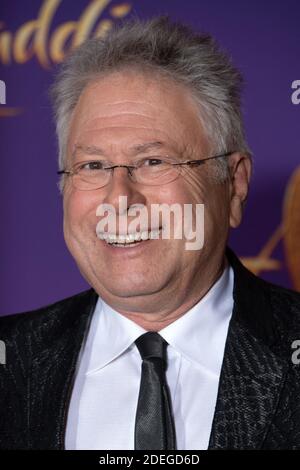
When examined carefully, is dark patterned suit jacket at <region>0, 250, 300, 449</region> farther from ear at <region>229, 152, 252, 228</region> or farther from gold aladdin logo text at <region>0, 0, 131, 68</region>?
gold aladdin logo text at <region>0, 0, 131, 68</region>

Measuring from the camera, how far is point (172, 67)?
1711 mm

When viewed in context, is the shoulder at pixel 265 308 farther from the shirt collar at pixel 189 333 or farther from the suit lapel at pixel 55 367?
the suit lapel at pixel 55 367

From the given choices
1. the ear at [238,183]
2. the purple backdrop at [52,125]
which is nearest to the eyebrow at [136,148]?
the ear at [238,183]

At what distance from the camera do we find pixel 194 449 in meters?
1.61

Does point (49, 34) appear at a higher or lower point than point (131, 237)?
higher

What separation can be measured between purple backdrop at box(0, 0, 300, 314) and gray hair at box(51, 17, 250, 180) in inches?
23.3

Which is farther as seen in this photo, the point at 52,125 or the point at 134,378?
the point at 52,125

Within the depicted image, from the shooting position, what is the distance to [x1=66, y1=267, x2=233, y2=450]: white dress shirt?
1642mm

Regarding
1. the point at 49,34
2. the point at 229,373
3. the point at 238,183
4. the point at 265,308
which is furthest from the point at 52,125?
the point at 229,373

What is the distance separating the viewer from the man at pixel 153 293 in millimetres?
1630

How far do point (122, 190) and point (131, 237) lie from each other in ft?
0.32

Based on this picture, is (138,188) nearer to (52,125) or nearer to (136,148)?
(136,148)

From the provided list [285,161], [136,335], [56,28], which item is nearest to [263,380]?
[136,335]

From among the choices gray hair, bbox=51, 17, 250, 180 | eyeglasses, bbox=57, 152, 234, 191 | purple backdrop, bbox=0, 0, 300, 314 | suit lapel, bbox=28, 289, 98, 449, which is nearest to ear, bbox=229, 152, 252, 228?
gray hair, bbox=51, 17, 250, 180
